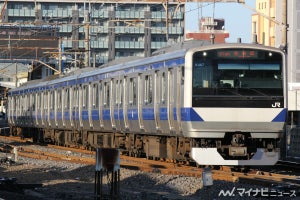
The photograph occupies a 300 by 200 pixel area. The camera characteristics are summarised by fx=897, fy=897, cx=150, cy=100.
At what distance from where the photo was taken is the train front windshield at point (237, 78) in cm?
1866

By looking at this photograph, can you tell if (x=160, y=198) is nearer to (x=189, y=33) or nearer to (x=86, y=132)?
(x=86, y=132)

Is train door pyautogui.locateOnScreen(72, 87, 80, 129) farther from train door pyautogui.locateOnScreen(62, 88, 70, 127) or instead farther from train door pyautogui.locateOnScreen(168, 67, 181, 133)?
train door pyautogui.locateOnScreen(168, 67, 181, 133)

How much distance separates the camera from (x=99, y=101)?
27359 millimetres

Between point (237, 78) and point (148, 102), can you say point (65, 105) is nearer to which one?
point (148, 102)

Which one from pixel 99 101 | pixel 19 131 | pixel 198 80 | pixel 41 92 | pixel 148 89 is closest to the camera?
pixel 198 80

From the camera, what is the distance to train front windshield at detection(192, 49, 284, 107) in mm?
18656

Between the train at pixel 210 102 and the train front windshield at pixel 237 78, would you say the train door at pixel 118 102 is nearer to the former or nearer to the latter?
the train at pixel 210 102

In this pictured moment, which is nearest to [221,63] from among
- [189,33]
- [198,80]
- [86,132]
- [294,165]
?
[198,80]

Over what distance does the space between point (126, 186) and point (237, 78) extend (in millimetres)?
3803

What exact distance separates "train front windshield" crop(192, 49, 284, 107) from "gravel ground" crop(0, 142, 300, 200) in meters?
2.05

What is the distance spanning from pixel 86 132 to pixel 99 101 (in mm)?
3208

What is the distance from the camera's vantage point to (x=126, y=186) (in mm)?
16609

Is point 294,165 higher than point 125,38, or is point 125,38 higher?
point 125,38

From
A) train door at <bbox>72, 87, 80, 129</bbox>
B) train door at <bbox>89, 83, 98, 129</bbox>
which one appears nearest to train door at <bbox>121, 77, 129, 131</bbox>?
train door at <bbox>89, 83, 98, 129</bbox>
